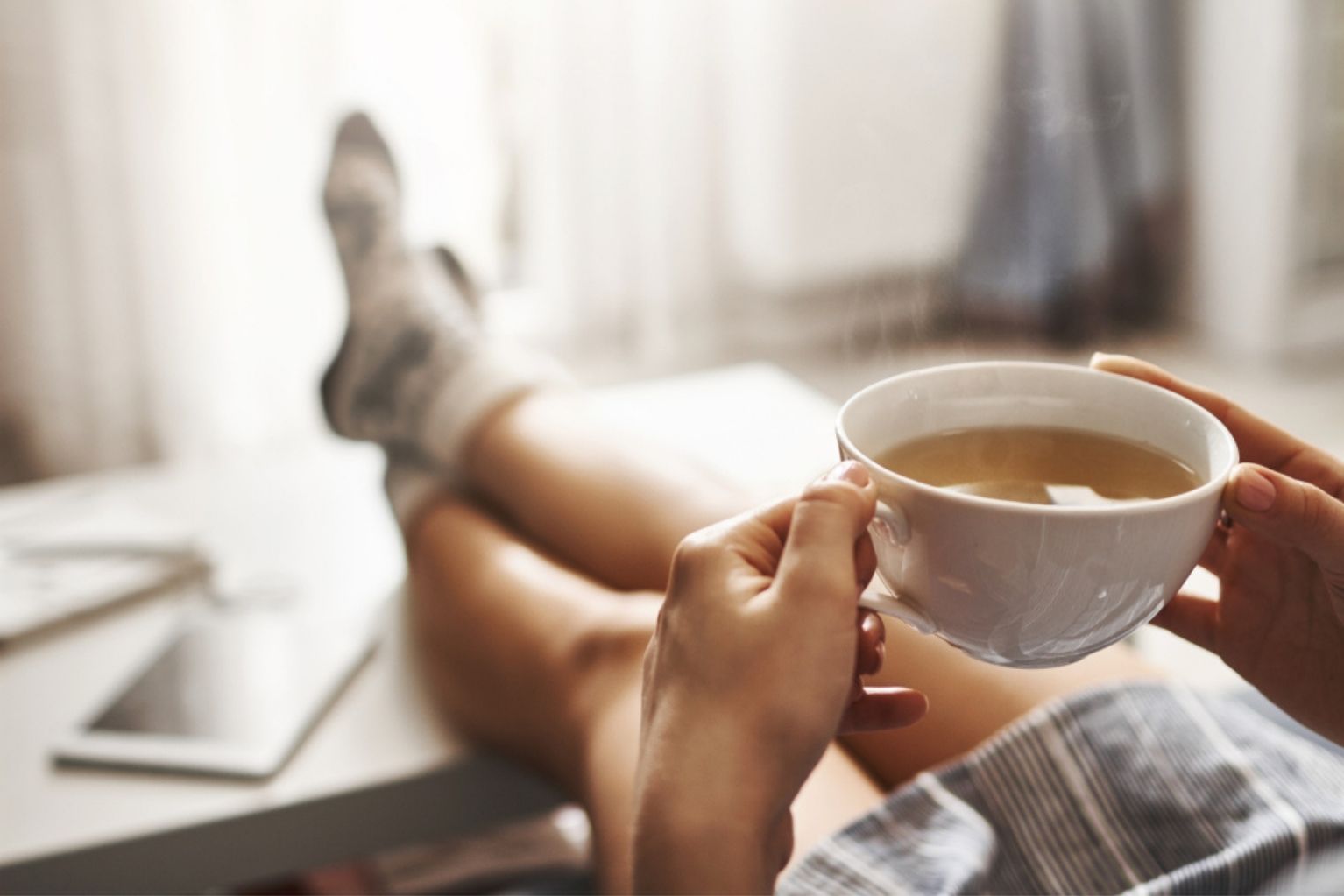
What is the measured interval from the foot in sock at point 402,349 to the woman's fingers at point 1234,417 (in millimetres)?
629

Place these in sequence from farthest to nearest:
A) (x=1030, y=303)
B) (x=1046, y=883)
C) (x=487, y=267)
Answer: (x=1030, y=303), (x=487, y=267), (x=1046, y=883)

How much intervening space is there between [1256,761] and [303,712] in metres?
0.56

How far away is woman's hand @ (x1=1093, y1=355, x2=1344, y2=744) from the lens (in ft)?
1.63

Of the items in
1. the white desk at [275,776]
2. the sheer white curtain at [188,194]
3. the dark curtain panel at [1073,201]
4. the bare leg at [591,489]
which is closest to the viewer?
the white desk at [275,776]

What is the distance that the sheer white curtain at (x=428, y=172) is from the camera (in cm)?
189

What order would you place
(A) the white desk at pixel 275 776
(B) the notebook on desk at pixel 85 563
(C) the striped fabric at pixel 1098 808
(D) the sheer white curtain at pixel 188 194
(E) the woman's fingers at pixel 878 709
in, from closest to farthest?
1. (E) the woman's fingers at pixel 878 709
2. (C) the striped fabric at pixel 1098 808
3. (A) the white desk at pixel 275 776
4. (B) the notebook on desk at pixel 85 563
5. (D) the sheer white curtain at pixel 188 194

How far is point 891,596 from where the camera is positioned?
405 millimetres

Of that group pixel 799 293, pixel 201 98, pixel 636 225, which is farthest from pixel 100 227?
pixel 799 293

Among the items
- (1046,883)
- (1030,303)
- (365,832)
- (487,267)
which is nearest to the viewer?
(1046,883)

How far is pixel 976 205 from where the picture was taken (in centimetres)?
238

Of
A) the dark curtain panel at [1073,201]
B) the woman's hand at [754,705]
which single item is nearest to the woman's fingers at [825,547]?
the woman's hand at [754,705]

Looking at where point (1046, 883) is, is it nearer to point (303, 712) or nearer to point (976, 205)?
point (303, 712)

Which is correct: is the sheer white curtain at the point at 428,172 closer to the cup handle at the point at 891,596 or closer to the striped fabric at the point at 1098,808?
the striped fabric at the point at 1098,808

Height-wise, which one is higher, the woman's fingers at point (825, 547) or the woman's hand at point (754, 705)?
the woman's fingers at point (825, 547)
